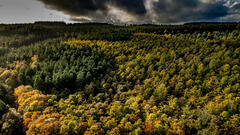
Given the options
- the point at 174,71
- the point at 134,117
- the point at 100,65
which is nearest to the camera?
the point at 134,117

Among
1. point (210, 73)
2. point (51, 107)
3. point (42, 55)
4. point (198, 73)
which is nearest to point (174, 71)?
point (198, 73)

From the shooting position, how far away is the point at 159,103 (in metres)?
63.5

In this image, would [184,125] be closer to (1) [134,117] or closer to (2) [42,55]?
(1) [134,117]

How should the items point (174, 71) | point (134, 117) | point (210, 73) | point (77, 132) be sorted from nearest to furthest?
point (77, 132), point (134, 117), point (210, 73), point (174, 71)

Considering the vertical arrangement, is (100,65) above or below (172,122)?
above

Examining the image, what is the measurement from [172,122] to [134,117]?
669 inches

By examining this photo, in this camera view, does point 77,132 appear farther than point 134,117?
No

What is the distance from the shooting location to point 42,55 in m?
130

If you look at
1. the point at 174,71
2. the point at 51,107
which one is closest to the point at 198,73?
the point at 174,71

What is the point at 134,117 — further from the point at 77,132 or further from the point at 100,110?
the point at 77,132

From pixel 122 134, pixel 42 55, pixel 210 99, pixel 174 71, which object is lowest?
pixel 122 134

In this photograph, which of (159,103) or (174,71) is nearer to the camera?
(159,103)

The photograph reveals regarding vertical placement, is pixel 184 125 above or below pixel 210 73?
below

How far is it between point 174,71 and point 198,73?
1492 centimetres
